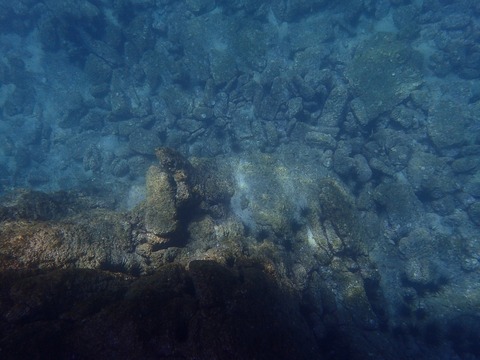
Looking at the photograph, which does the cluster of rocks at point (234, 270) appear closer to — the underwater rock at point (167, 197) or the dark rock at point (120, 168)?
the underwater rock at point (167, 197)

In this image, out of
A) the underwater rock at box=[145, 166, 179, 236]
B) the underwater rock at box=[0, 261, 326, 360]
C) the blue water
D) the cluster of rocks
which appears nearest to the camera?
the underwater rock at box=[0, 261, 326, 360]

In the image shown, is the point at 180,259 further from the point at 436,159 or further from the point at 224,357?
the point at 436,159

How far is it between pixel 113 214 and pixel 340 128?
921 centimetres

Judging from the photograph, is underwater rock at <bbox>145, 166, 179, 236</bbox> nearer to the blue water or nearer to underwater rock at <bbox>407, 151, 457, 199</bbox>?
the blue water

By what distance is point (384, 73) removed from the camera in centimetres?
Answer: 1192

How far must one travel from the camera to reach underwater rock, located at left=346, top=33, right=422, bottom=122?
1139 cm

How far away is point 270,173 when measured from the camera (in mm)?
9414

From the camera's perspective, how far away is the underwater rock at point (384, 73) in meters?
11.4

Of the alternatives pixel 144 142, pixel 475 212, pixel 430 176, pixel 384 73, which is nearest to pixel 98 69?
pixel 144 142

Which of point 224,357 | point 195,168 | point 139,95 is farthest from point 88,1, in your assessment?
point 224,357

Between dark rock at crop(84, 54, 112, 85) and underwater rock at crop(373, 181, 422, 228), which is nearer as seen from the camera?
underwater rock at crop(373, 181, 422, 228)

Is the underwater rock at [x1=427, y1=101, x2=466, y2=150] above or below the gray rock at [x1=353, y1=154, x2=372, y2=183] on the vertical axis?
above

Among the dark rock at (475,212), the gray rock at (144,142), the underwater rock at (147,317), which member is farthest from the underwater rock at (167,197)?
the dark rock at (475,212)

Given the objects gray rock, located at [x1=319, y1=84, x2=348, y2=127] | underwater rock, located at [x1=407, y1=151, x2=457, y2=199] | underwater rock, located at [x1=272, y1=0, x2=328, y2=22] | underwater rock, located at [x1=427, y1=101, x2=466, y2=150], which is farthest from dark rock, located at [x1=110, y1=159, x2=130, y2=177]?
underwater rock, located at [x1=427, y1=101, x2=466, y2=150]
